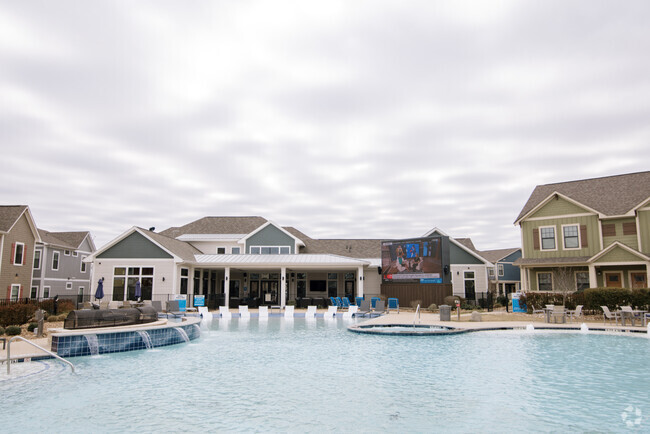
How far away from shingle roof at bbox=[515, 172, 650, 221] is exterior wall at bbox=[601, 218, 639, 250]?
2.06 ft

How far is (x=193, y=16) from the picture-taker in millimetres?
11359

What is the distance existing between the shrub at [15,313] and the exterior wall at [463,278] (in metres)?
26.7

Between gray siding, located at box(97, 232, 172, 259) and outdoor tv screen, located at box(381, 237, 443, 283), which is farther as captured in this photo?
outdoor tv screen, located at box(381, 237, 443, 283)

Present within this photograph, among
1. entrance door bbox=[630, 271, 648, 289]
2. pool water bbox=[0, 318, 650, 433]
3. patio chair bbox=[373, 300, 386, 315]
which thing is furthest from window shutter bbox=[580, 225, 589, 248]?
pool water bbox=[0, 318, 650, 433]

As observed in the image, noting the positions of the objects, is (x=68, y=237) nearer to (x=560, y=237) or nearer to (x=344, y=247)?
(x=344, y=247)

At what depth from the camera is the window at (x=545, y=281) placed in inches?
1100

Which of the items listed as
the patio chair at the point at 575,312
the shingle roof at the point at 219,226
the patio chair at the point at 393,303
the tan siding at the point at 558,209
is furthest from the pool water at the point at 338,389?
the shingle roof at the point at 219,226

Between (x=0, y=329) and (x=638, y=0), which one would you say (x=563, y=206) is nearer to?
(x=638, y=0)

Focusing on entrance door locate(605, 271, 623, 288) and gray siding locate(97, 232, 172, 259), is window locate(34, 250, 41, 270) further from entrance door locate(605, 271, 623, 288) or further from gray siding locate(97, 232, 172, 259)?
entrance door locate(605, 271, 623, 288)

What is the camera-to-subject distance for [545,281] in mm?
28156

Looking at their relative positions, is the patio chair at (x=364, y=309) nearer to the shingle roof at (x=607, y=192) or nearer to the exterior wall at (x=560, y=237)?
the exterior wall at (x=560, y=237)

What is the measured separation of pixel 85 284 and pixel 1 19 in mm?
38674

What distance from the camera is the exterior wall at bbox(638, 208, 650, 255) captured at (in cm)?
2494

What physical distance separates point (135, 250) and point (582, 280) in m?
27.5
